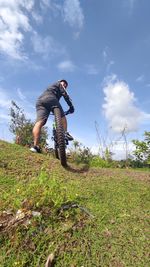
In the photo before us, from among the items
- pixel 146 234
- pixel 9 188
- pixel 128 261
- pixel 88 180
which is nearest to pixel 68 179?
pixel 88 180

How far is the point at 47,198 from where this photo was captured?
3375mm

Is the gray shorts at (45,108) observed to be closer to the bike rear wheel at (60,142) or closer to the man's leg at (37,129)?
the man's leg at (37,129)

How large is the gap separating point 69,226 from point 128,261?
2.39ft

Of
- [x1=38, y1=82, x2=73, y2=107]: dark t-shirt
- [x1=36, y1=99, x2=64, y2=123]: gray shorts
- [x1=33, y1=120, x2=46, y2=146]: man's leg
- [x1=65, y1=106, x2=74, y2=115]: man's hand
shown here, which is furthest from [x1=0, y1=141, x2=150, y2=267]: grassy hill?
[x1=65, y1=106, x2=74, y2=115]: man's hand

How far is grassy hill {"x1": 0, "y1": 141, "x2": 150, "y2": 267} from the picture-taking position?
2824mm

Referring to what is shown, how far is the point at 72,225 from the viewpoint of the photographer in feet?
10.5

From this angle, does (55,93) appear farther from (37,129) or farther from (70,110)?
(37,129)

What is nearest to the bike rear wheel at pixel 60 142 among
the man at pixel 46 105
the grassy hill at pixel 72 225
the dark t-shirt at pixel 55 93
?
the man at pixel 46 105

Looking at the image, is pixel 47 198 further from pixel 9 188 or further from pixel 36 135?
pixel 36 135

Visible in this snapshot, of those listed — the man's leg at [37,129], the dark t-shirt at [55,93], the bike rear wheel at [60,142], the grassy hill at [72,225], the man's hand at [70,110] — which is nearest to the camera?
the grassy hill at [72,225]

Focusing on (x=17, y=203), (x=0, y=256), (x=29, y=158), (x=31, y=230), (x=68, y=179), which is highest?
(x=29, y=158)

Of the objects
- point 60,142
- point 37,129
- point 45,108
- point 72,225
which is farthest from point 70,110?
point 72,225

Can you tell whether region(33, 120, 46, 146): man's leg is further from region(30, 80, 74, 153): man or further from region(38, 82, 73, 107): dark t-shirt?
region(38, 82, 73, 107): dark t-shirt

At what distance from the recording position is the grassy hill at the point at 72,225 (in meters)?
2.82
